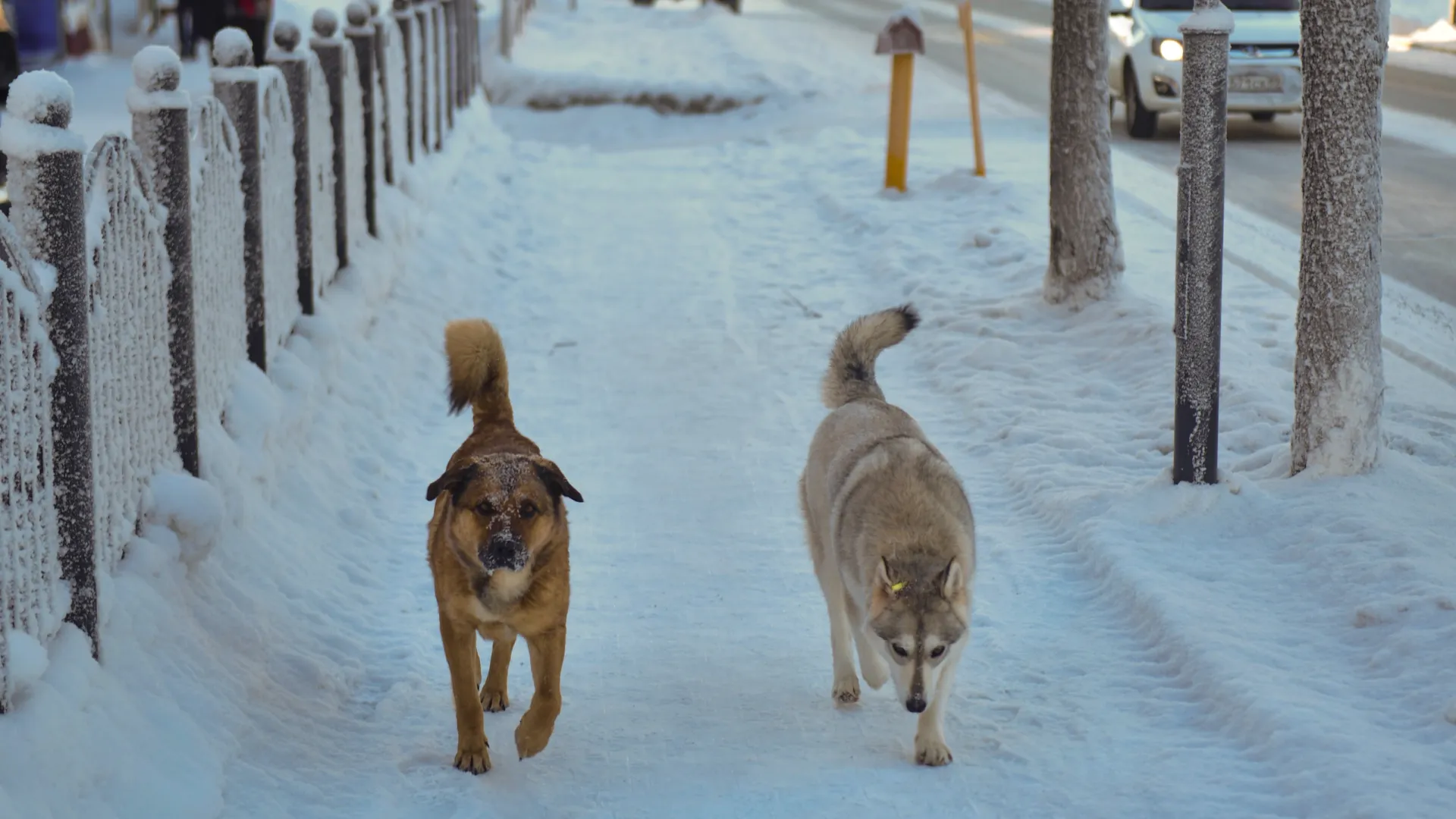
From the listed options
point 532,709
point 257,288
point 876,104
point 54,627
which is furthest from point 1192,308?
point 876,104

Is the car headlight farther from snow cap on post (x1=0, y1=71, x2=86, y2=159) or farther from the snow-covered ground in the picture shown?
snow cap on post (x1=0, y1=71, x2=86, y2=159)

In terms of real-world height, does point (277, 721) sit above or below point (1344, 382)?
below

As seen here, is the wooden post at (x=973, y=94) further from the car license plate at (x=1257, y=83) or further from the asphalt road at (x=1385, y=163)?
the car license plate at (x=1257, y=83)

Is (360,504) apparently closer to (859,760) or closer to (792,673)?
(792,673)

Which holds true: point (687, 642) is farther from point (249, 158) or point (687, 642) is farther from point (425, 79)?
point (425, 79)

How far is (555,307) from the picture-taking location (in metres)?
11.5

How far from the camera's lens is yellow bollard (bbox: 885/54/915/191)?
15.4m

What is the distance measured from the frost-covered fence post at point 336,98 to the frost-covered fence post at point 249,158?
2.26 meters

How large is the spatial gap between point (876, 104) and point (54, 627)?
1810 centimetres

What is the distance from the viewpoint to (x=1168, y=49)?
1811cm

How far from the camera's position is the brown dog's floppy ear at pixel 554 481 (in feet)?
16.7

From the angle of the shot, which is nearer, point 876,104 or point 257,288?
point 257,288

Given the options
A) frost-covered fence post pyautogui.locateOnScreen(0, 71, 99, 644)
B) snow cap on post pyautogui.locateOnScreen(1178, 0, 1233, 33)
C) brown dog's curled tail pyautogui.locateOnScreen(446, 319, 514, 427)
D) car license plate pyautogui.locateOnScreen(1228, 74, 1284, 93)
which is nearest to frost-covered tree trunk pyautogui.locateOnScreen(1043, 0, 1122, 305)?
snow cap on post pyautogui.locateOnScreen(1178, 0, 1233, 33)

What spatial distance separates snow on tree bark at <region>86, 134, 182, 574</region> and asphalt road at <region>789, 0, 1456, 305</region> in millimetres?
8498
